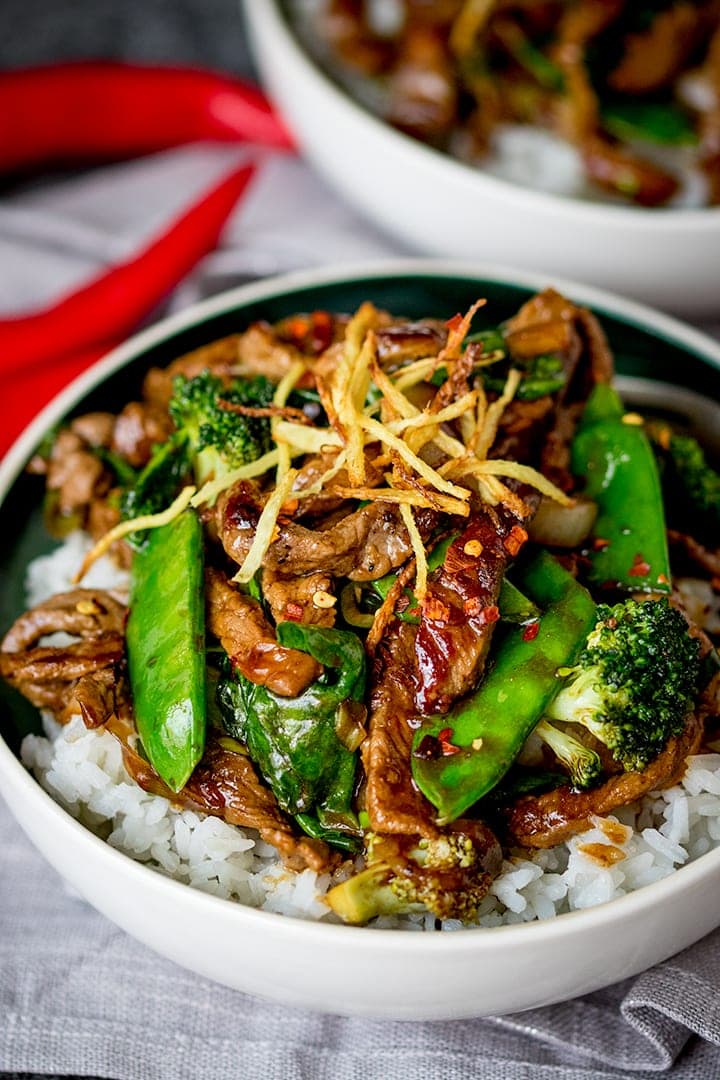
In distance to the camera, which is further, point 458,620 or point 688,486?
point 688,486

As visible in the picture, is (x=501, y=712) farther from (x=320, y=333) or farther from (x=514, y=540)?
(x=320, y=333)

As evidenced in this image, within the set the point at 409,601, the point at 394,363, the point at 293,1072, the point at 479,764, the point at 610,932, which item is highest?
the point at 394,363

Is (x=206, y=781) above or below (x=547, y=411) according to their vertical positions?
below

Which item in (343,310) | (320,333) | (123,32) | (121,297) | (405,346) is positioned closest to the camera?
(405,346)

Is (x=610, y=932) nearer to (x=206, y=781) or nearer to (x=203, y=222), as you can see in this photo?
(x=206, y=781)

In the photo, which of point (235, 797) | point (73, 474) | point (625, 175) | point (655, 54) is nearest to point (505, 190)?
point (625, 175)

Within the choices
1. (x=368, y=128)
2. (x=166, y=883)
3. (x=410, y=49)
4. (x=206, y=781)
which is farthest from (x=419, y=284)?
(x=166, y=883)
